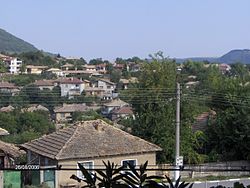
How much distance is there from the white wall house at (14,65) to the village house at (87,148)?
4254 centimetres

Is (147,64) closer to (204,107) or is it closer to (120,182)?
(204,107)

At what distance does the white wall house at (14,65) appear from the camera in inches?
2148

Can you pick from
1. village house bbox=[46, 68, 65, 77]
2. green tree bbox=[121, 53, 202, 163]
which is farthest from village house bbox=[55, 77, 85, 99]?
green tree bbox=[121, 53, 202, 163]

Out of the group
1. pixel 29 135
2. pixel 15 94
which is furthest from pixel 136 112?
pixel 15 94

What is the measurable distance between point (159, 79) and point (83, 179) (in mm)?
14927

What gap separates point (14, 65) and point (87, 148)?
4713 centimetres

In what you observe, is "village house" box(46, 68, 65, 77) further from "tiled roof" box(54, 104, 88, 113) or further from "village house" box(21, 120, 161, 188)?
"village house" box(21, 120, 161, 188)

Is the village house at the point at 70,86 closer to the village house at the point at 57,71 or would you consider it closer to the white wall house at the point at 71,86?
the white wall house at the point at 71,86

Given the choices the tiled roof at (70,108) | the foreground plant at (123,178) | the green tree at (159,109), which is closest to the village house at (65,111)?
the tiled roof at (70,108)

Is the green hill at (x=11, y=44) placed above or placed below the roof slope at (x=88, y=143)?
above

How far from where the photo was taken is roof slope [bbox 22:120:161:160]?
1139 cm

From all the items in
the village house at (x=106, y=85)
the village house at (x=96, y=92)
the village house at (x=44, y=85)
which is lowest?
the village house at (x=96, y=92)

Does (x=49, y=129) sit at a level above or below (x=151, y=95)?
below

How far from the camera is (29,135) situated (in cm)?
1894
